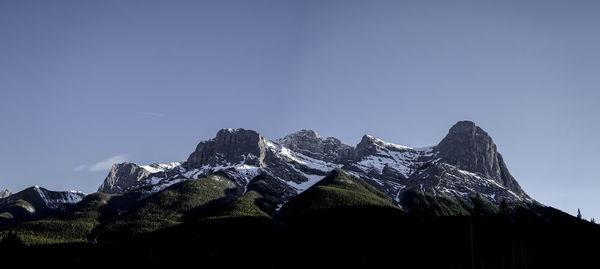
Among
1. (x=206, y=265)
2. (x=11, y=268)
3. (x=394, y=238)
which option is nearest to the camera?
(x=11, y=268)

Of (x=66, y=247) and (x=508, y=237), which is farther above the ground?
(x=508, y=237)

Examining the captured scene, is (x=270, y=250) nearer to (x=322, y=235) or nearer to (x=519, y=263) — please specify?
(x=322, y=235)

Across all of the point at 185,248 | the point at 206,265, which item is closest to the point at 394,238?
the point at 206,265

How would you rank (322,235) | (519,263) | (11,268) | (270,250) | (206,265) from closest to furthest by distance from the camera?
1. (519,263)
2. (11,268)
3. (206,265)
4. (270,250)
5. (322,235)

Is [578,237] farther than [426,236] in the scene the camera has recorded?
Yes

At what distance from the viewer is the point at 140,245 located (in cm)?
19725

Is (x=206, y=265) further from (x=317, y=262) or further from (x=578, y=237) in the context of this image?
(x=578, y=237)

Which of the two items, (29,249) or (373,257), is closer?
(373,257)

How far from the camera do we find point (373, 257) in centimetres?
15188

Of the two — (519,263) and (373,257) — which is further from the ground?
(519,263)

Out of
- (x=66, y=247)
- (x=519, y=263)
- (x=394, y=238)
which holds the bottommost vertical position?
(x=66, y=247)

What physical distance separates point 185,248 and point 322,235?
6761 cm

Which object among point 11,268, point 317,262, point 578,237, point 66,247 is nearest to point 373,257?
point 317,262

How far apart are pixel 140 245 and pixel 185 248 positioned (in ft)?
96.7
